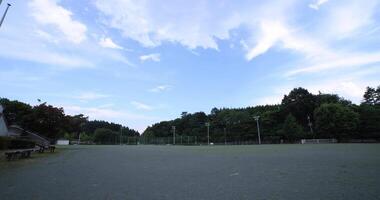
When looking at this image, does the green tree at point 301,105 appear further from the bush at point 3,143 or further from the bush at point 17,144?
the bush at point 3,143

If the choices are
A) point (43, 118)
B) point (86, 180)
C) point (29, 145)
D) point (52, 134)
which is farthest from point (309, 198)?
point (52, 134)

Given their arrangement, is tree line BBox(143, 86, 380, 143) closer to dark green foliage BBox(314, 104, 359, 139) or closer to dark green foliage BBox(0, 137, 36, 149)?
dark green foliage BBox(314, 104, 359, 139)

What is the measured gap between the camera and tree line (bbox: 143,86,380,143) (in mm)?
66562

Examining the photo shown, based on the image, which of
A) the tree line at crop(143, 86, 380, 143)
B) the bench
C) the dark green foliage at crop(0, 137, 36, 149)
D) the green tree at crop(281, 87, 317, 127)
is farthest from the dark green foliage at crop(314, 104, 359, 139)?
→ the bench

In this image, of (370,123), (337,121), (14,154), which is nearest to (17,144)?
(14,154)

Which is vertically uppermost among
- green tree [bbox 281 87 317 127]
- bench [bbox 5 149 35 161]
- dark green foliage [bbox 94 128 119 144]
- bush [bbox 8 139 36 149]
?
green tree [bbox 281 87 317 127]

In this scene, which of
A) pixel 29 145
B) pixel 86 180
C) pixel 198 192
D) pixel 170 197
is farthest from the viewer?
pixel 29 145

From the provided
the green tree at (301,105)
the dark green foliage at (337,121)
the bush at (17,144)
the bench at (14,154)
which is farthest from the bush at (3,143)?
the green tree at (301,105)

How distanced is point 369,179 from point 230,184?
301 centimetres

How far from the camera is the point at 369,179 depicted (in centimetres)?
684

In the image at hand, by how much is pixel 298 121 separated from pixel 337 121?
1869cm

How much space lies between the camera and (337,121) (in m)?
66.2

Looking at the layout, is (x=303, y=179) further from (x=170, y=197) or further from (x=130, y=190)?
(x=130, y=190)

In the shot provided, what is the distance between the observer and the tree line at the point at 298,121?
66562mm
